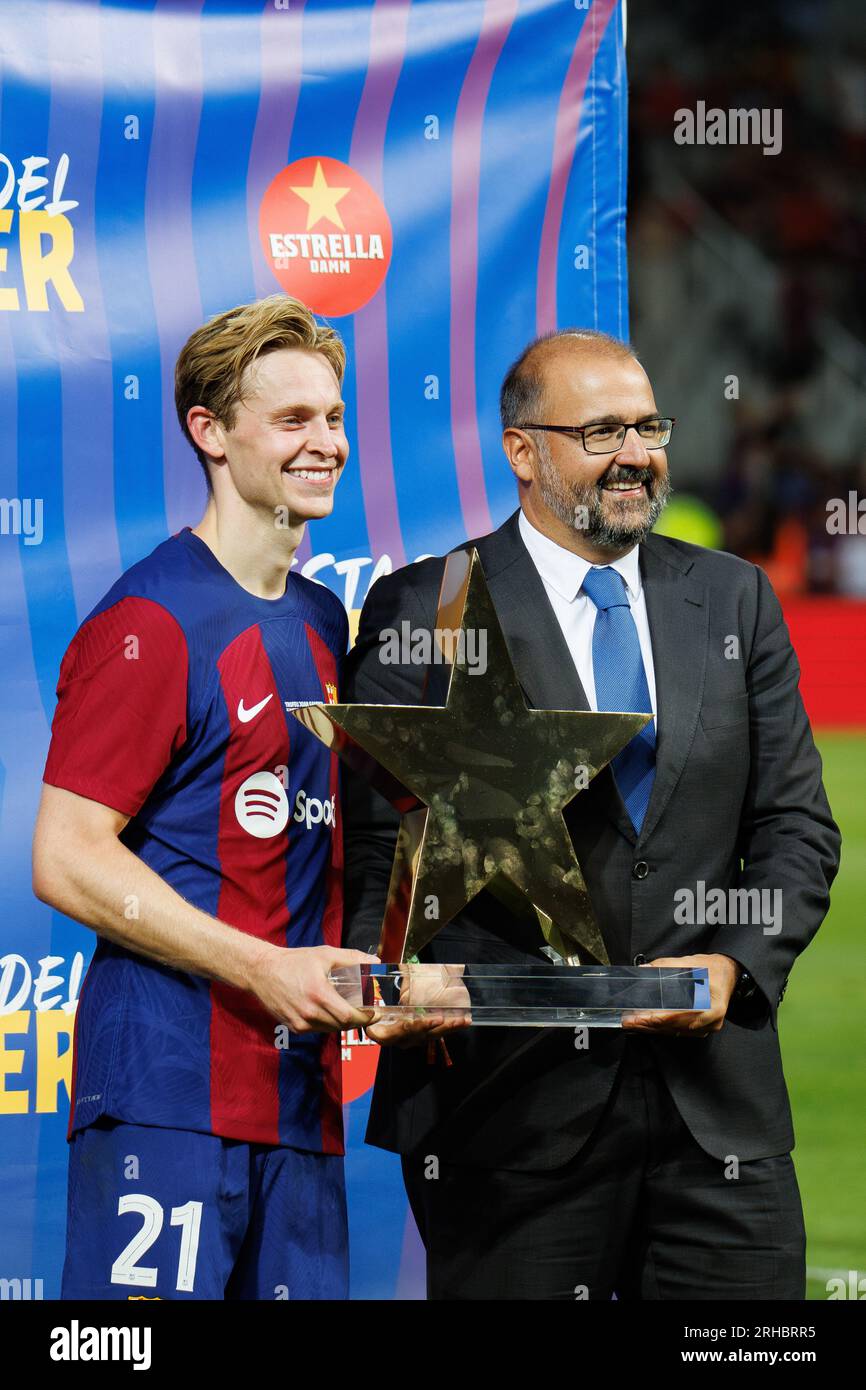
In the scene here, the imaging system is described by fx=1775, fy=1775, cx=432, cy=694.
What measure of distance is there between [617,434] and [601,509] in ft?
0.44

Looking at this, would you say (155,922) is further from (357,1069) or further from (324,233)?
(324,233)

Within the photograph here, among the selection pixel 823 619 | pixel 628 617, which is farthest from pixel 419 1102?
pixel 823 619

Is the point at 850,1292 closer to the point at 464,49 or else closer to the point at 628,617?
the point at 628,617

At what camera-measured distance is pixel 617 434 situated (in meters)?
3.02

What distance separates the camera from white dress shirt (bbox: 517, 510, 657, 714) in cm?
301

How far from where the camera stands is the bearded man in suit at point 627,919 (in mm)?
2891

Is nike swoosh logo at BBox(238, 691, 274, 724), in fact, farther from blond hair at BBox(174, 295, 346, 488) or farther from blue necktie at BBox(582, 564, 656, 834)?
A: blue necktie at BBox(582, 564, 656, 834)

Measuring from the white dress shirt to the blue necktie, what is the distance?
0.06 ft

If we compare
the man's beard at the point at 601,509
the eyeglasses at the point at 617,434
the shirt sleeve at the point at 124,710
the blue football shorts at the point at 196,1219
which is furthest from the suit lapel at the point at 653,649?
the blue football shorts at the point at 196,1219

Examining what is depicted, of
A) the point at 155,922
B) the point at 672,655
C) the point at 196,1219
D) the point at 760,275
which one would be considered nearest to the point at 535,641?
the point at 672,655

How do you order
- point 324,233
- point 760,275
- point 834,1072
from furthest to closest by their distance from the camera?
point 760,275 → point 834,1072 → point 324,233

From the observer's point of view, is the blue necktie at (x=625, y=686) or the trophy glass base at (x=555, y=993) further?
the blue necktie at (x=625, y=686)

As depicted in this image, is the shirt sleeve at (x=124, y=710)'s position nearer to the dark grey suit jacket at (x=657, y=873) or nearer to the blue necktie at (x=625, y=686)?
the dark grey suit jacket at (x=657, y=873)

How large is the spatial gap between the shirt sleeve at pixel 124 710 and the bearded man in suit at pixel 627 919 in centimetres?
38
